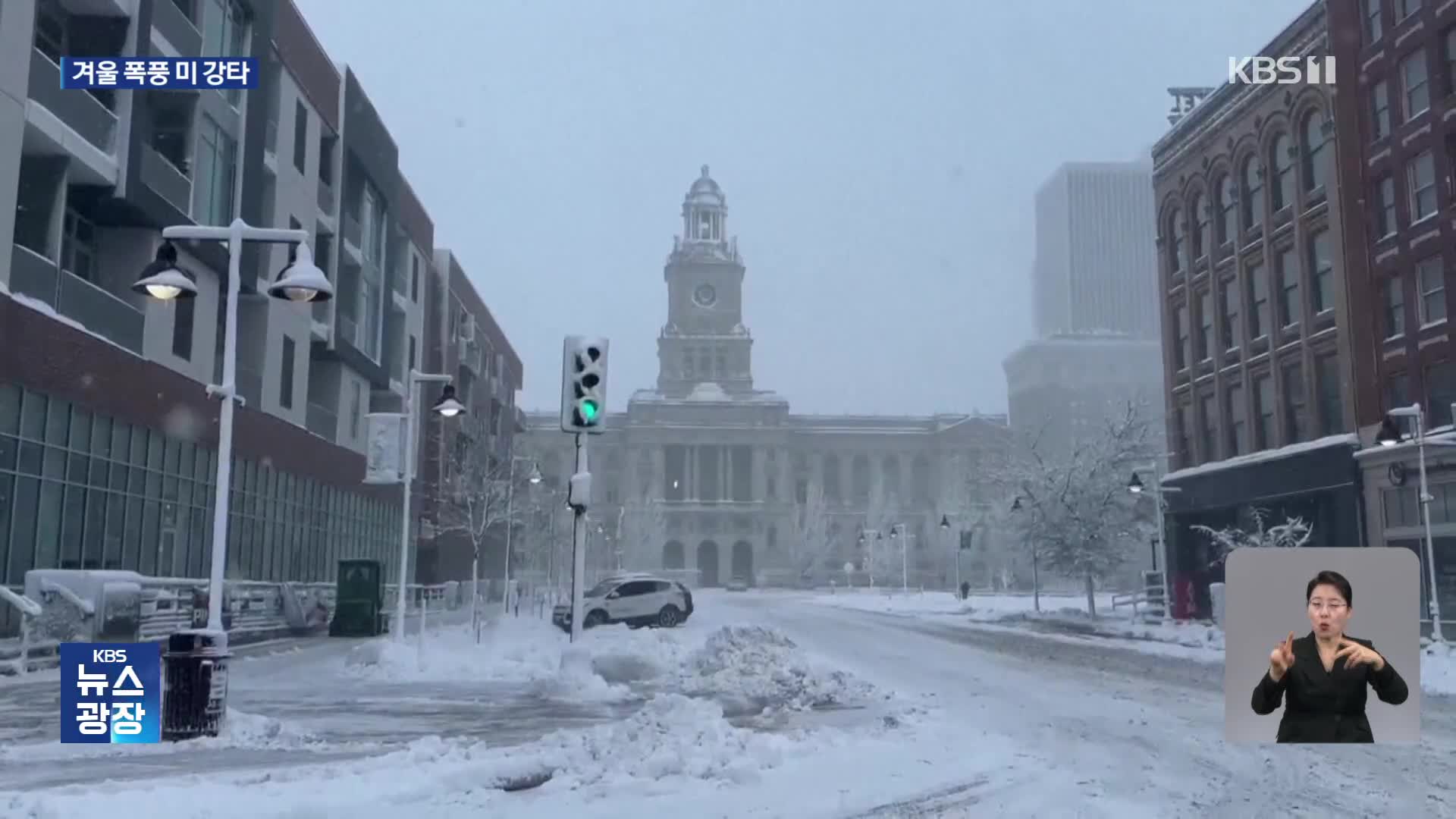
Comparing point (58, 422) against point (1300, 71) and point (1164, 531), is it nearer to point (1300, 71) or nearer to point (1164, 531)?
point (1300, 71)

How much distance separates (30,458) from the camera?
77.3 ft

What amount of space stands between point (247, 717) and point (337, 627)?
23.2 m

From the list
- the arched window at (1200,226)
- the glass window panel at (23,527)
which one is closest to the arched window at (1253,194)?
the arched window at (1200,226)

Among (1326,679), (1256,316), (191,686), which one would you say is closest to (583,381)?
(191,686)

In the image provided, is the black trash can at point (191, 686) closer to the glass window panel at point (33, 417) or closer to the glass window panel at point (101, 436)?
the glass window panel at point (33, 417)

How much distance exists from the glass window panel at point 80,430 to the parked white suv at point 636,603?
1608cm

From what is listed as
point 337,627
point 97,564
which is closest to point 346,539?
point 337,627

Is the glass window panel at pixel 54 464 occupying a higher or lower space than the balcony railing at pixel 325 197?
lower

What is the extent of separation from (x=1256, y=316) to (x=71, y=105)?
3573cm

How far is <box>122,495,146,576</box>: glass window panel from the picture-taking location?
28.2 m

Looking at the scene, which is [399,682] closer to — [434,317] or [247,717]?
[247,717]

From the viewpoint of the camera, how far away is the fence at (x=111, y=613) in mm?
21688
